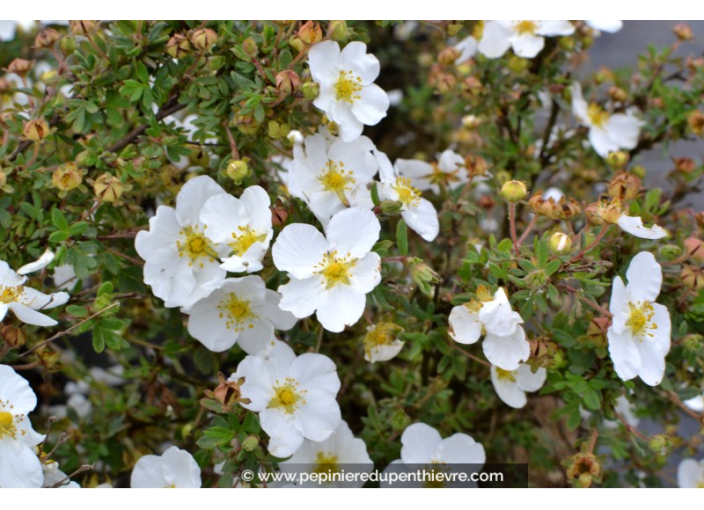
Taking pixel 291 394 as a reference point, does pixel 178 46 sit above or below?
above

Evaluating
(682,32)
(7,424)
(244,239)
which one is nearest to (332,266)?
(244,239)

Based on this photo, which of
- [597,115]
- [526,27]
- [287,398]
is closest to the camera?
[287,398]

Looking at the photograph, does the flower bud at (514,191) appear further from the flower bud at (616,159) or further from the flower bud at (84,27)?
the flower bud at (84,27)

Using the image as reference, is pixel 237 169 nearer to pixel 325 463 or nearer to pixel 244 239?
pixel 244 239

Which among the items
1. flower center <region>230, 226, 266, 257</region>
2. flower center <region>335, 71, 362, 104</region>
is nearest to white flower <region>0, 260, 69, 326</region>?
flower center <region>230, 226, 266, 257</region>

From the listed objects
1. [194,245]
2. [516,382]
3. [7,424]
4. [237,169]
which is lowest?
[516,382]

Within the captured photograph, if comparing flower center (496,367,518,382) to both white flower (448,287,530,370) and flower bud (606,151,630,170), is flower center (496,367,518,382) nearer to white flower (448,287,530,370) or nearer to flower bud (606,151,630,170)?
white flower (448,287,530,370)

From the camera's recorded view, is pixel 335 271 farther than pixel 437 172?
No

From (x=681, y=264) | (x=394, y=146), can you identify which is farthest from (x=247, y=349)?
(x=394, y=146)

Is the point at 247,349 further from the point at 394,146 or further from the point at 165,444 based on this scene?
the point at 394,146
